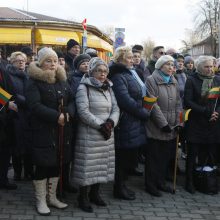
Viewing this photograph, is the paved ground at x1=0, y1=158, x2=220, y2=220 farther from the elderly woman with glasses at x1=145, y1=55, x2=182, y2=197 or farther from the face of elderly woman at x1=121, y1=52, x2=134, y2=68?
the face of elderly woman at x1=121, y1=52, x2=134, y2=68

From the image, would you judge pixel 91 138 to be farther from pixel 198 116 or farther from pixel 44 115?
pixel 198 116

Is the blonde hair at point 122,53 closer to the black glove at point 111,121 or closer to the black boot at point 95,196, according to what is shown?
the black glove at point 111,121

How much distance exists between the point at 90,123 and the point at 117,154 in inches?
32.4

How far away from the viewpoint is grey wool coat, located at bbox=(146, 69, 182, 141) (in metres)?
5.59

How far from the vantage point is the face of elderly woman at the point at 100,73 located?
199 inches

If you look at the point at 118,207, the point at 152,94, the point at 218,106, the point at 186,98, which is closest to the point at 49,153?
the point at 118,207

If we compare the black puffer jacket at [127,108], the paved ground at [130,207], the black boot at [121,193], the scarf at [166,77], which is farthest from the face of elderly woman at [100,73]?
the paved ground at [130,207]

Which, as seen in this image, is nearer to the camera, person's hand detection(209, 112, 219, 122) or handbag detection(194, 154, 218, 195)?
person's hand detection(209, 112, 219, 122)

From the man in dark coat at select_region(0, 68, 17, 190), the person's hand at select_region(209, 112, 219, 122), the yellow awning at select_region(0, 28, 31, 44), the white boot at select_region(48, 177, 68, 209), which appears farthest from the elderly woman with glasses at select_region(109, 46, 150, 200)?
the yellow awning at select_region(0, 28, 31, 44)

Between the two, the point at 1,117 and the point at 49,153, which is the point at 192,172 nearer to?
the point at 49,153

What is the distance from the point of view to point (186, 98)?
19.2 feet

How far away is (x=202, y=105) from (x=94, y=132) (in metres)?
1.79

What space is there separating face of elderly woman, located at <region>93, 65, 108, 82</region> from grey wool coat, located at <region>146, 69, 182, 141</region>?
86cm

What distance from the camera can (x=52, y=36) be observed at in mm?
21672
